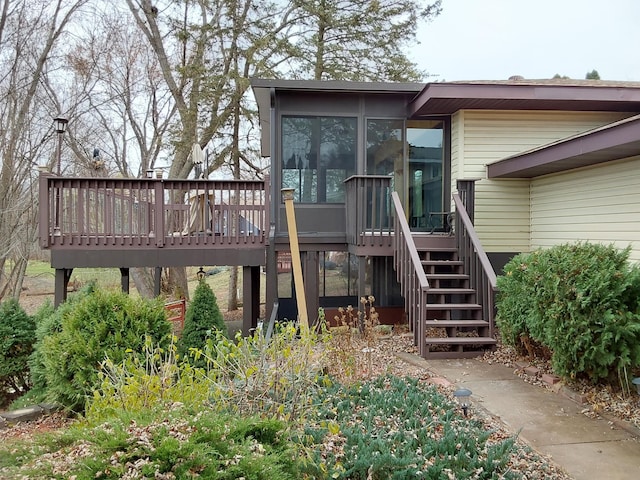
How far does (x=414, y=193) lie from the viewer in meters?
7.49

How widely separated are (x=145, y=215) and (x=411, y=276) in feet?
13.0

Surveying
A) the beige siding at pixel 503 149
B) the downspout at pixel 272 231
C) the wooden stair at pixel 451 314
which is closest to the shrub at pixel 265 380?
the wooden stair at pixel 451 314

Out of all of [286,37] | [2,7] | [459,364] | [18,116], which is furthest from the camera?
[286,37]


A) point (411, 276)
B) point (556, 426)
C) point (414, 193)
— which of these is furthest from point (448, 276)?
point (556, 426)

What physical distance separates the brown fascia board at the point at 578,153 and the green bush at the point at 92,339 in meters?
5.20

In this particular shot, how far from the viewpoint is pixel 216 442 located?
1896mm

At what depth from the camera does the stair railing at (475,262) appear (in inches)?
205

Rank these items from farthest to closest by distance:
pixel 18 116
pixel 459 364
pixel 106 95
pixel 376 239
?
pixel 106 95 → pixel 18 116 → pixel 376 239 → pixel 459 364

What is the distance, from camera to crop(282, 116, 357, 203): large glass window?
7211mm

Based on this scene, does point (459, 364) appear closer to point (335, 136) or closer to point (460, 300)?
point (460, 300)

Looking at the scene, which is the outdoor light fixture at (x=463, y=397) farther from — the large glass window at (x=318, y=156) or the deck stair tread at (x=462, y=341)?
the large glass window at (x=318, y=156)

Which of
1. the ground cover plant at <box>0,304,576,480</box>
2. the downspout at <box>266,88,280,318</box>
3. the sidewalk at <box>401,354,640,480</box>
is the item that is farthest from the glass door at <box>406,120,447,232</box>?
the ground cover plant at <box>0,304,576,480</box>

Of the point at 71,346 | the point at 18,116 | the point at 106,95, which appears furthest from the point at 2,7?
the point at 71,346

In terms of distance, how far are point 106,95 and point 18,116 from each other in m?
3.13
